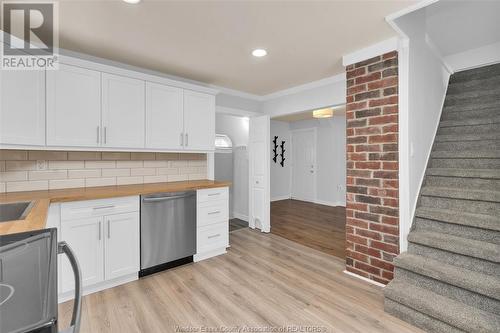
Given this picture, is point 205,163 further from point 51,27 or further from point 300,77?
point 51,27

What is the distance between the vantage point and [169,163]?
135 inches

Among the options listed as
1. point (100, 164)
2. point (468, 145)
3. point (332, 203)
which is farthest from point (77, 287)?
point (332, 203)

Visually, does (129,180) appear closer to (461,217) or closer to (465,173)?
(461,217)

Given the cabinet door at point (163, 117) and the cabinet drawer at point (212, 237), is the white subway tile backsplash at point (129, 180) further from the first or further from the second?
the cabinet drawer at point (212, 237)

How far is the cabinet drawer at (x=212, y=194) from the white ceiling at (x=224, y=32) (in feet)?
4.98

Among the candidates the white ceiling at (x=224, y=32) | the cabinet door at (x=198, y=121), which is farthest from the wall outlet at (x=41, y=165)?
the cabinet door at (x=198, y=121)

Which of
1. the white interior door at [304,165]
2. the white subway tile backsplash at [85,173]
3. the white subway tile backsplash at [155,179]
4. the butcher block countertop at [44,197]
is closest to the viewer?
the butcher block countertop at [44,197]

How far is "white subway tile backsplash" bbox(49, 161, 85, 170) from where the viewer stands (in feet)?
8.34

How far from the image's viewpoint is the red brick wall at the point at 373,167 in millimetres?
2355

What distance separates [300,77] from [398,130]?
5.22 feet

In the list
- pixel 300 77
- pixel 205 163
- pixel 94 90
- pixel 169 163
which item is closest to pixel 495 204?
pixel 300 77

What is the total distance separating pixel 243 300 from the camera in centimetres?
223

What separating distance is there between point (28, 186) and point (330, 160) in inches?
232

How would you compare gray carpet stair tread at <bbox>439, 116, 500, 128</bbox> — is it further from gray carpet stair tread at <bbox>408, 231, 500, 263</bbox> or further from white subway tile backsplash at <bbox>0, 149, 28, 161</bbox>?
white subway tile backsplash at <bbox>0, 149, 28, 161</bbox>
